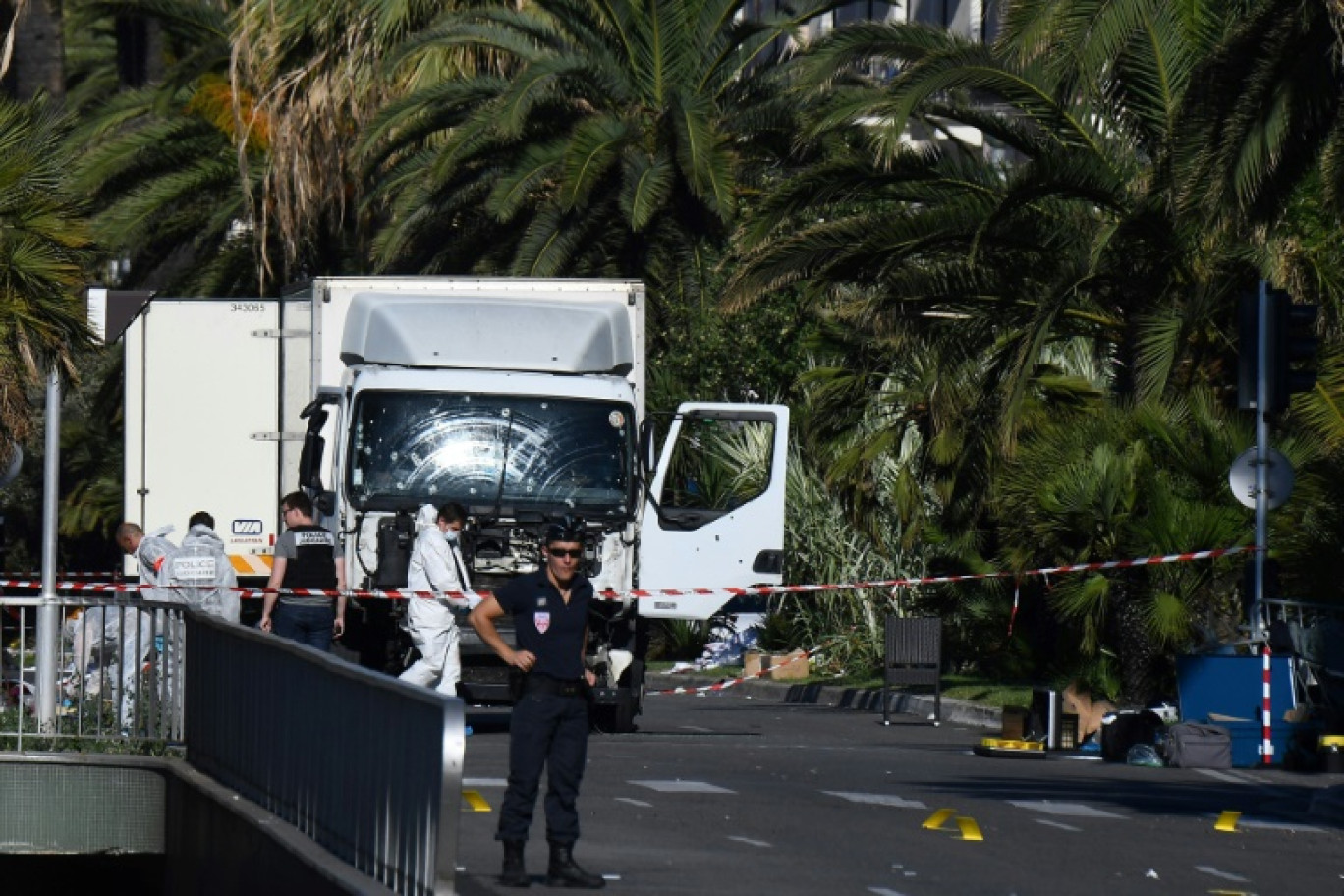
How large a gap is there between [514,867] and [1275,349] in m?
8.50

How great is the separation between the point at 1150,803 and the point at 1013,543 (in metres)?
6.35

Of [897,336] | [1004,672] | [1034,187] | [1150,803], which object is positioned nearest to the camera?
[1150,803]

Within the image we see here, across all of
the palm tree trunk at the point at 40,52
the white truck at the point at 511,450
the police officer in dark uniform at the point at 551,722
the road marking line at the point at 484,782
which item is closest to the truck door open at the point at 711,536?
the white truck at the point at 511,450

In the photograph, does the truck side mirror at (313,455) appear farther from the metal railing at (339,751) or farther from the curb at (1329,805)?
the curb at (1329,805)

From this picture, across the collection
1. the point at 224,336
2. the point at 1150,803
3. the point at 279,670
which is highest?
the point at 224,336

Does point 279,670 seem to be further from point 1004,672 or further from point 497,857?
point 1004,672

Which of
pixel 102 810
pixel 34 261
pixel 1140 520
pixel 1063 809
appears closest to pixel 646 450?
pixel 1140 520

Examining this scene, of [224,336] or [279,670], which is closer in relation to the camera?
[279,670]

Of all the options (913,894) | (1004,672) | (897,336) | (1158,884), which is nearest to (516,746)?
(913,894)

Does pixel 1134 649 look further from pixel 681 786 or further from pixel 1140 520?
pixel 681 786

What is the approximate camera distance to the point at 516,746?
10195mm

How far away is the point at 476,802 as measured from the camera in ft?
44.1

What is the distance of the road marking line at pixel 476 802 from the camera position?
13172 millimetres

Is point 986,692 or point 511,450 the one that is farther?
point 986,692
